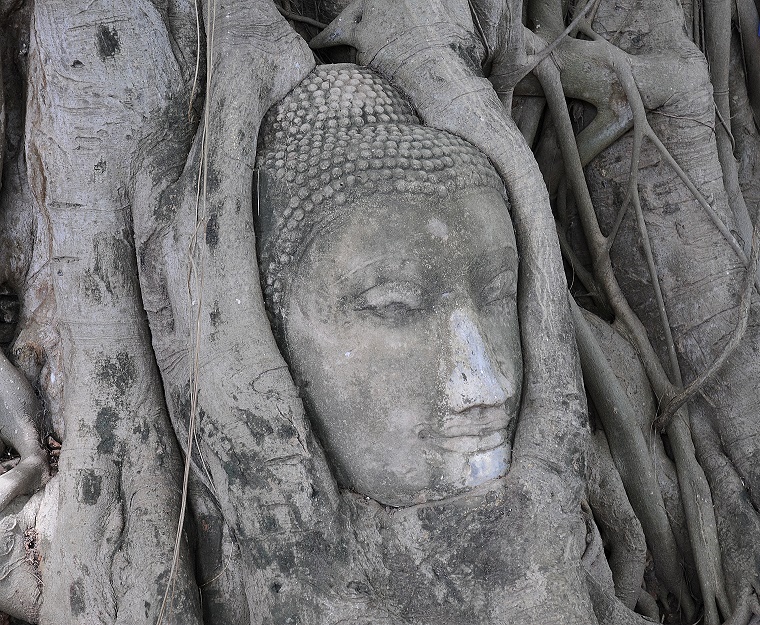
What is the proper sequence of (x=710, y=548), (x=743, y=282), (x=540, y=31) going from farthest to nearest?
(x=540, y=31), (x=743, y=282), (x=710, y=548)

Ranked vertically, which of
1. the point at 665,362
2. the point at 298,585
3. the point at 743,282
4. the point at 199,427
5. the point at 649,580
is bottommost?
the point at 649,580

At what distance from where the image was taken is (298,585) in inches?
56.4

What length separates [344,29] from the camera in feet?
6.01

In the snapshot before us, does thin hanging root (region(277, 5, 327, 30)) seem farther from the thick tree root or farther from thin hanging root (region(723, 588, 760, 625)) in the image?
thin hanging root (region(723, 588, 760, 625))

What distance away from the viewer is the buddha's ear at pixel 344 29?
5.96 feet

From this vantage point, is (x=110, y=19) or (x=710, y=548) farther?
(x=710, y=548)

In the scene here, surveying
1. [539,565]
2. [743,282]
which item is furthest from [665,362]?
[539,565]

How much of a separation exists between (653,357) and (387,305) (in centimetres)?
103

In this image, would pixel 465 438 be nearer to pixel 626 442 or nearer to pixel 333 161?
pixel 333 161

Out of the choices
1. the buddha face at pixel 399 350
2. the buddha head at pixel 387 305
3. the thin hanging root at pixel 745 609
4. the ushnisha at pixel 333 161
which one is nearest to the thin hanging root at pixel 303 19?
the ushnisha at pixel 333 161

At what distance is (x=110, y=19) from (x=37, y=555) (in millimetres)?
1114

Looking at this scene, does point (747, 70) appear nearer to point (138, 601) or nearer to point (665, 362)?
point (665, 362)

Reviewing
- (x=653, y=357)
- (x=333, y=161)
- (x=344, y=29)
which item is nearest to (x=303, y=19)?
(x=344, y=29)

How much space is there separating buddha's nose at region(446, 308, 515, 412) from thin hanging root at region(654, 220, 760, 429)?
29.6 inches
